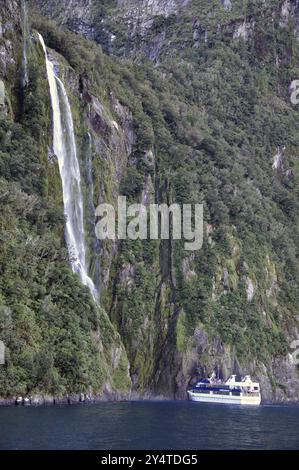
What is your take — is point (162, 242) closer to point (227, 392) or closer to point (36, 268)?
point (227, 392)

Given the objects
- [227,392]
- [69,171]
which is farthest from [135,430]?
[69,171]

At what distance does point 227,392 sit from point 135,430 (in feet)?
147

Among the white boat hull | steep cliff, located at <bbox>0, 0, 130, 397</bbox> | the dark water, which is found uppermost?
steep cliff, located at <bbox>0, 0, 130, 397</bbox>

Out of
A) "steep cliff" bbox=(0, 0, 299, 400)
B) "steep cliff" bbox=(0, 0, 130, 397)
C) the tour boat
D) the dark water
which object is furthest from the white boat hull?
the dark water

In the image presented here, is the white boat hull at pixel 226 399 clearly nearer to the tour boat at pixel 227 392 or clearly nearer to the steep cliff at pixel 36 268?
the tour boat at pixel 227 392

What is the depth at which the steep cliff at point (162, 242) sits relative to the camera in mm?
77875

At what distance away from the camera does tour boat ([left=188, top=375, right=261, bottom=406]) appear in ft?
294

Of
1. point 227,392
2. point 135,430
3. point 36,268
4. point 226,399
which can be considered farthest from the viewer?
point 226,399

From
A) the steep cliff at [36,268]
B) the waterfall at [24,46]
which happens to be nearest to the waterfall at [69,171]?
the steep cliff at [36,268]

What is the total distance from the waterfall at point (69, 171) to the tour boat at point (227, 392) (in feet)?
49.5

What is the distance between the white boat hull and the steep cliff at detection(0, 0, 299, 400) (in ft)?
7.14

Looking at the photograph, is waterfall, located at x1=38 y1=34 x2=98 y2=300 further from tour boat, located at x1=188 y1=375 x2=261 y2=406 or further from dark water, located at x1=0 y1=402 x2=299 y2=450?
dark water, located at x1=0 y1=402 x2=299 y2=450

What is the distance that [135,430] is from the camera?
47.5 meters
